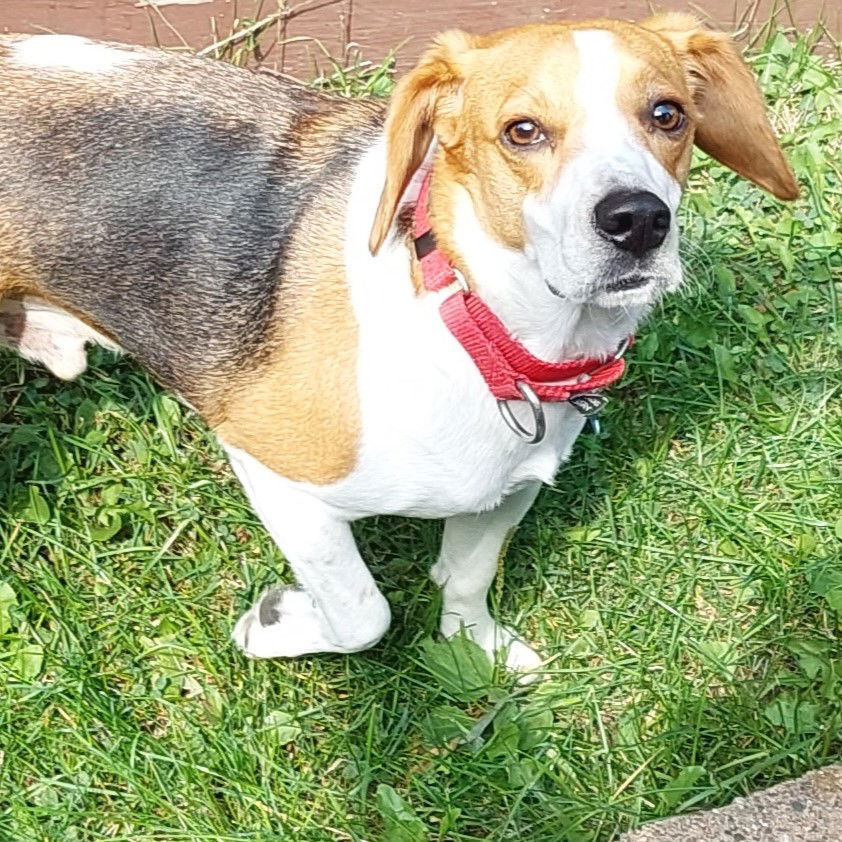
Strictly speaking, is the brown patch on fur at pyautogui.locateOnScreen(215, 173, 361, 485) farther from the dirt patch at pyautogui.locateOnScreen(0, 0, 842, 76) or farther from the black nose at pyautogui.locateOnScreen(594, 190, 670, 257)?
the dirt patch at pyautogui.locateOnScreen(0, 0, 842, 76)

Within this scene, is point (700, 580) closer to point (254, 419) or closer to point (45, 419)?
point (254, 419)

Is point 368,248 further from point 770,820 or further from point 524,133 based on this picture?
point 770,820

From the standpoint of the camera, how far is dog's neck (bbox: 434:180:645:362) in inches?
110

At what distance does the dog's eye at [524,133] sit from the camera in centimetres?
267

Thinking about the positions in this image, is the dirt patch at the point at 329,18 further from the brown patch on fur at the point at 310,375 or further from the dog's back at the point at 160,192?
the brown patch on fur at the point at 310,375

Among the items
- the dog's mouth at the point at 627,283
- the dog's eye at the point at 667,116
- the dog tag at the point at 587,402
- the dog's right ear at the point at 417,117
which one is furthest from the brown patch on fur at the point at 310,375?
the dog's eye at the point at 667,116

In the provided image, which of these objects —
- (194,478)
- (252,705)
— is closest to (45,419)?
(194,478)

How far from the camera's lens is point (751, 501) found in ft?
13.8

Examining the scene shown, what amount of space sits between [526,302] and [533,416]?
31 cm

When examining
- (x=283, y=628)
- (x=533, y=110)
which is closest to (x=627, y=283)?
(x=533, y=110)

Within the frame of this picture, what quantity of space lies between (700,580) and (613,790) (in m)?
0.76

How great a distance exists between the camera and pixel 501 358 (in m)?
2.90

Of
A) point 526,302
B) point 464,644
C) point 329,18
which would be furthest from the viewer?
point 329,18

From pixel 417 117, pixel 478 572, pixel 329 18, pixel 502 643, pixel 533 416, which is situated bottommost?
pixel 502 643
